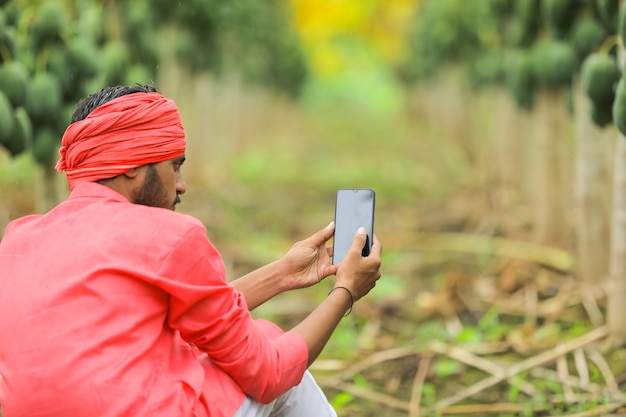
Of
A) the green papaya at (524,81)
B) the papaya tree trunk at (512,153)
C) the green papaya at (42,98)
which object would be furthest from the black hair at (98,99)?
the papaya tree trunk at (512,153)

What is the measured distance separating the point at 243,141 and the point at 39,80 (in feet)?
37.2

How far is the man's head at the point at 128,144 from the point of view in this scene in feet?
5.29

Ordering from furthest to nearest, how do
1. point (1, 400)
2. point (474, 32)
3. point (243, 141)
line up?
point (243, 141)
point (474, 32)
point (1, 400)

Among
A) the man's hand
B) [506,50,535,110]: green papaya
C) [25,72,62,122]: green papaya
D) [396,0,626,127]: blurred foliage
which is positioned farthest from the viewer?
[506,50,535,110]: green papaya

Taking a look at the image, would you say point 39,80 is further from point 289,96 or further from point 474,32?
point 289,96

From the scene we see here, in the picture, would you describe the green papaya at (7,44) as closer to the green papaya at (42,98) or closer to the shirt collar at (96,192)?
the green papaya at (42,98)

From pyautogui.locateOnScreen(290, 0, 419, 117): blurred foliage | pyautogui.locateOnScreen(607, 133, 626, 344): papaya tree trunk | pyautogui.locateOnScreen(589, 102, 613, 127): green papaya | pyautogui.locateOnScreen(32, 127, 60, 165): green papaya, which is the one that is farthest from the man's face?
pyautogui.locateOnScreen(290, 0, 419, 117): blurred foliage

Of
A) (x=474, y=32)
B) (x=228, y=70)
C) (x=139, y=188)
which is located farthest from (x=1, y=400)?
(x=228, y=70)

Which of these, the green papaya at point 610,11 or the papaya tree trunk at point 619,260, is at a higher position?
the green papaya at point 610,11

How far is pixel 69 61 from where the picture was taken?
3330mm

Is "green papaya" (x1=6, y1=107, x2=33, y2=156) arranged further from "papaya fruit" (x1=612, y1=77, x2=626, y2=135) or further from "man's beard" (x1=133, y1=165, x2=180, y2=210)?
"papaya fruit" (x1=612, y1=77, x2=626, y2=135)

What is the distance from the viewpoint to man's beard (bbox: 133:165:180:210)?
5.43 feet

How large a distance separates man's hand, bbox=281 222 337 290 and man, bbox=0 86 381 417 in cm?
22

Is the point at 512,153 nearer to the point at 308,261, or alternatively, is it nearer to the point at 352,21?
the point at 308,261
